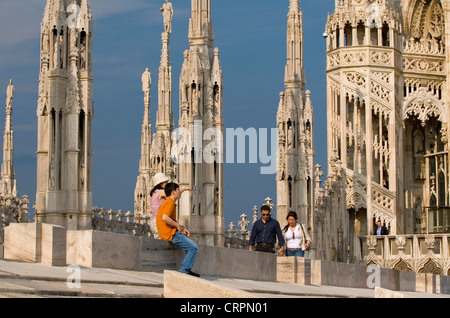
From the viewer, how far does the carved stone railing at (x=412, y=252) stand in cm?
3897

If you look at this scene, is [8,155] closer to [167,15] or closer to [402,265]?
[167,15]

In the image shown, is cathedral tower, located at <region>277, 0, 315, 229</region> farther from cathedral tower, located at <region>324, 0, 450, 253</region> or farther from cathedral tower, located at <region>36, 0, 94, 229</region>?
cathedral tower, located at <region>36, 0, 94, 229</region>

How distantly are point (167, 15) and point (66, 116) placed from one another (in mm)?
21447

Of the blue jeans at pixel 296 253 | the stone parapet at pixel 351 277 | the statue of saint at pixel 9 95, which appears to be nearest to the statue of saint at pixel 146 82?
the statue of saint at pixel 9 95

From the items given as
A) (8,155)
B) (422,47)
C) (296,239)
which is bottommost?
→ (296,239)

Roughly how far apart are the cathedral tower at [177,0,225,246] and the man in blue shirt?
9.43 meters

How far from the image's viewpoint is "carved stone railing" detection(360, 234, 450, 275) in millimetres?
38969

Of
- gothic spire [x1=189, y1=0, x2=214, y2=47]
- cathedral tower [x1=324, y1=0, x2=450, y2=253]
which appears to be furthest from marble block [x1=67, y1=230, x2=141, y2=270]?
cathedral tower [x1=324, y1=0, x2=450, y2=253]

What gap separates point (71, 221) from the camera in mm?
23750

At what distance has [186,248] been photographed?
53.4 feet

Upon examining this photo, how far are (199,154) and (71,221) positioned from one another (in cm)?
770

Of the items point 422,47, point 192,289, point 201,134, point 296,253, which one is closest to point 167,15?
point 422,47

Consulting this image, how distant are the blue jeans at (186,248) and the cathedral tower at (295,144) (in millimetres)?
20219

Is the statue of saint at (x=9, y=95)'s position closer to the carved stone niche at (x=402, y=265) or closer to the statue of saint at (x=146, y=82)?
the statue of saint at (x=146, y=82)
